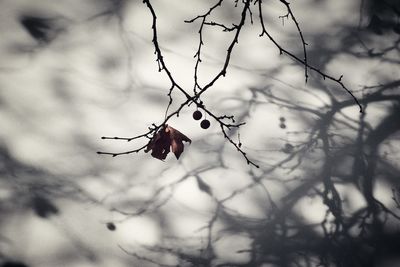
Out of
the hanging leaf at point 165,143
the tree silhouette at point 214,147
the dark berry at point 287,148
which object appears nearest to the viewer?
the hanging leaf at point 165,143

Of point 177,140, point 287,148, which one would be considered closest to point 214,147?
point 287,148

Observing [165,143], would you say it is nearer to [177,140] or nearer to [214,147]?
[177,140]

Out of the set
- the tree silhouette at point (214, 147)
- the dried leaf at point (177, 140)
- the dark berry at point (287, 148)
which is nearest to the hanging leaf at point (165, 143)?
the dried leaf at point (177, 140)

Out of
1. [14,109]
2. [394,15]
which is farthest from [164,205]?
[394,15]

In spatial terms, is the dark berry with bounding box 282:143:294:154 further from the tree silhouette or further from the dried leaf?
the dried leaf

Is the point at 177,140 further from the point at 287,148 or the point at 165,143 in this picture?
the point at 287,148

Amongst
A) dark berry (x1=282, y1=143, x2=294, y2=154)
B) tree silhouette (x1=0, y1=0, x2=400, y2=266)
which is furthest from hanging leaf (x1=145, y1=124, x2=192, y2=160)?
dark berry (x1=282, y1=143, x2=294, y2=154)

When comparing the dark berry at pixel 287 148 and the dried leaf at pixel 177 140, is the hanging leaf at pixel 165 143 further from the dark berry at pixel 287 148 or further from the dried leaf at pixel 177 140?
the dark berry at pixel 287 148

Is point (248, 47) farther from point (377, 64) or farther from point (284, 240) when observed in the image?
A: point (284, 240)

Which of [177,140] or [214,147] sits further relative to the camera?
[214,147]

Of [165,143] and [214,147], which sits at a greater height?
[214,147]
